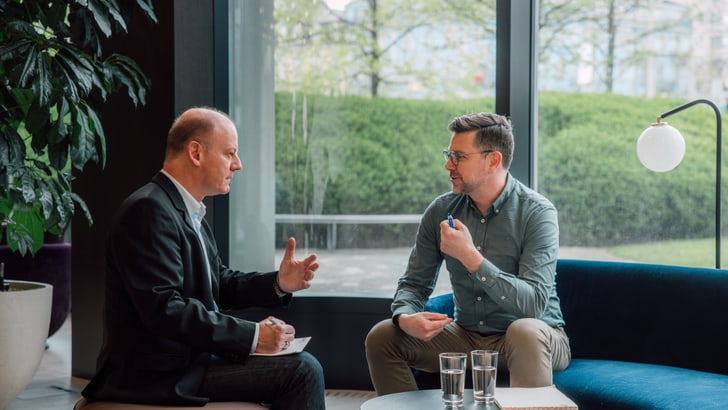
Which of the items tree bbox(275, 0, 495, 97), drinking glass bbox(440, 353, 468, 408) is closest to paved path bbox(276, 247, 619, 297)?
tree bbox(275, 0, 495, 97)

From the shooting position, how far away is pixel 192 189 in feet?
7.83

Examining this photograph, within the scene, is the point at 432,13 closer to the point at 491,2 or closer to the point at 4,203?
the point at 491,2

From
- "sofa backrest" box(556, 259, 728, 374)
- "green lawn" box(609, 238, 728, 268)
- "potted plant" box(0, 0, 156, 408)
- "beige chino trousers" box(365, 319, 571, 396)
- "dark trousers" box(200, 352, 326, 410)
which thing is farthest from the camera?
"green lawn" box(609, 238, 728, 268)

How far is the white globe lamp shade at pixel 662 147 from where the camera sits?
10.4ft

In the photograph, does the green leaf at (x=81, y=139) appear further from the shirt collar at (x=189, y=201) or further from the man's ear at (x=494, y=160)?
the man's ear at (x=494, y=160)

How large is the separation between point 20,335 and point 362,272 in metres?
1.58

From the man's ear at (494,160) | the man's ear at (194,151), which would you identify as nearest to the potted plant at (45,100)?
the man's ear at (194,151)

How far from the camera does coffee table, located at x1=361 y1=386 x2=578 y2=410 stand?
6.71 feet

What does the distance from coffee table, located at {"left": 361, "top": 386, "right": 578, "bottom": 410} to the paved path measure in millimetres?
1860

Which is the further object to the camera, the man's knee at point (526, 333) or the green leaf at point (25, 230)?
the green leaf at point (25, 230)

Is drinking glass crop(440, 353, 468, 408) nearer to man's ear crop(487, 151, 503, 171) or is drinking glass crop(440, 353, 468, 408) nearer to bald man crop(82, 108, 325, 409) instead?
bald man crop(82, 108, 325, 409)

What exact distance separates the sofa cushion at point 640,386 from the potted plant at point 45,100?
1990mm

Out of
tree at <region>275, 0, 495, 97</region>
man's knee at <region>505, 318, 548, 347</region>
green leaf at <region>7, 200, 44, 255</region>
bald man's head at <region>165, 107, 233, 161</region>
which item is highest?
tree at <region>275, 0, 495, 97</region>

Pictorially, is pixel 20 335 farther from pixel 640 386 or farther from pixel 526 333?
pixel 640 386
